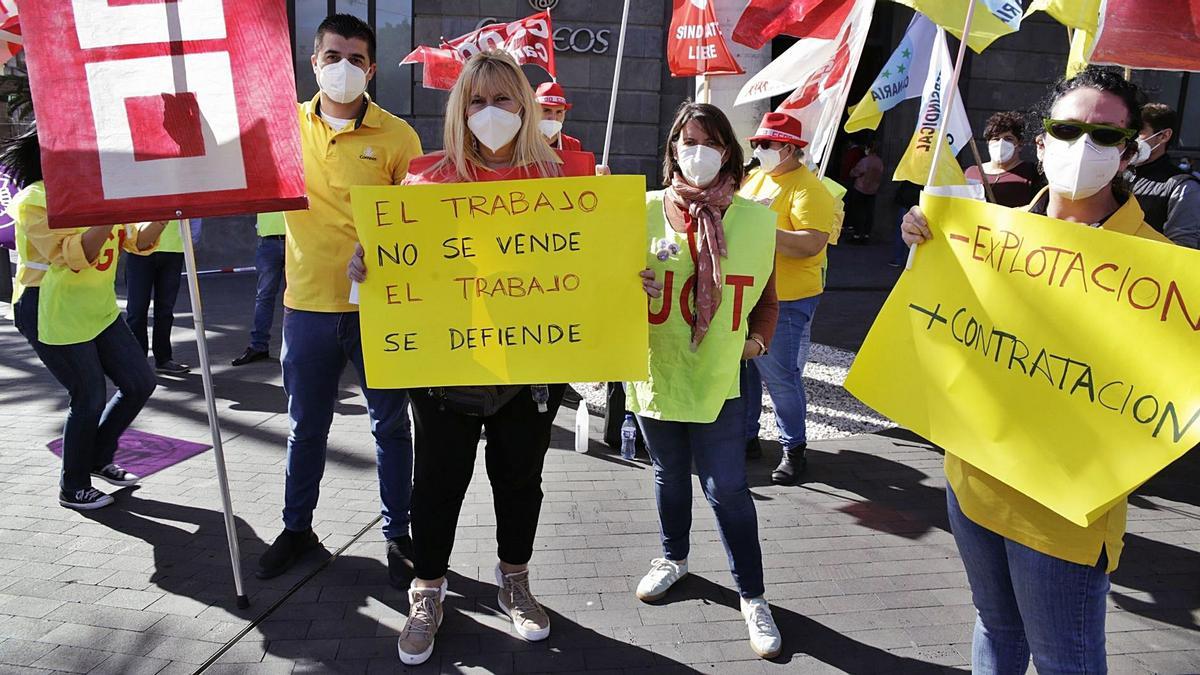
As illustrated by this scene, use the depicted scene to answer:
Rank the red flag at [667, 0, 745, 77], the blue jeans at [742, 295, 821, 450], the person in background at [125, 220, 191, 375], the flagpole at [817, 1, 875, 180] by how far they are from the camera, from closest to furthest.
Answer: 1. the blue jeans at [742, 295, 821, 450]
2. the flagpole at [817, 1, 875, 180]
3. the red flag at [667, 0, 745, 77]
4. the person in background at [125, 220, 191, 375]

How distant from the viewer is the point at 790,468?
4844 mm

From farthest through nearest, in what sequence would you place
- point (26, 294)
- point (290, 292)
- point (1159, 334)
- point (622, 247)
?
point (26, 294), point (290, 292), point (622, 247), point (1159, 334)

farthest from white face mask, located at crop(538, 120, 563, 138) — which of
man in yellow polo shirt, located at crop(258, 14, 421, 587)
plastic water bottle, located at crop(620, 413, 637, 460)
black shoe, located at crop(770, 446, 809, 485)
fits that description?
black shoe, located at crop(770, 446, 809, 485)

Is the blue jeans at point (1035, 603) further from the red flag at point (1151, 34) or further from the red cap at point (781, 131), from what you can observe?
the red cap at point (781, 131)

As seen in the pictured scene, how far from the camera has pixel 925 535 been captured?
13.7 feet

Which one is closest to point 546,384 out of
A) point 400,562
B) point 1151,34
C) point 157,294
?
point 400,562

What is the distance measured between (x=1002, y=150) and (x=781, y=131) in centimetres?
212

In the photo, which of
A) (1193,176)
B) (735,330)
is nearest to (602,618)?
(735,330)

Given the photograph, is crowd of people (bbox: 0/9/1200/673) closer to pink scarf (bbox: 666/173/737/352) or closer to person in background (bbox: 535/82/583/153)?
pink scarf (bbox: 666/173/737/352)

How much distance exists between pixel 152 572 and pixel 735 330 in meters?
2.65

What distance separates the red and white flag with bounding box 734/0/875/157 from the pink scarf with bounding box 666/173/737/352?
2.28 meters

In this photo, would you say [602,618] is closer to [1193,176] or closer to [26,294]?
[26,294]

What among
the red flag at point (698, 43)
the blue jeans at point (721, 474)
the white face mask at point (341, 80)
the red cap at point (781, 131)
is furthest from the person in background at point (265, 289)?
the blue jeans at point (721, 474)

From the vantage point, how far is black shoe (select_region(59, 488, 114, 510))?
4.25 m
